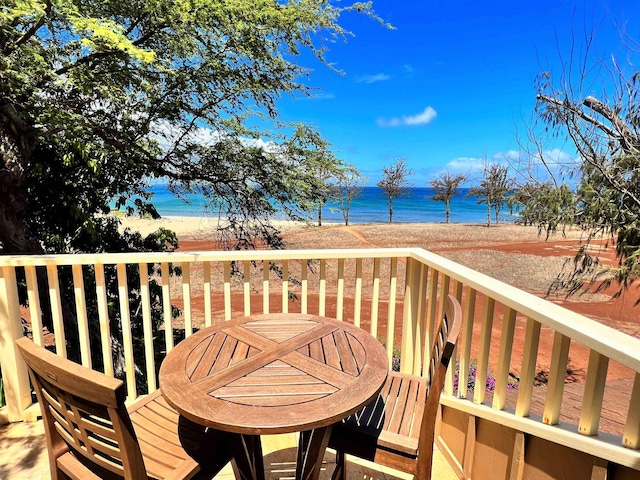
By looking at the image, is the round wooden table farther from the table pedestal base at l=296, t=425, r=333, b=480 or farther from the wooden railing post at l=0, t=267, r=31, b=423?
the wooden railing post at l=0, t=267, r=31, b=423

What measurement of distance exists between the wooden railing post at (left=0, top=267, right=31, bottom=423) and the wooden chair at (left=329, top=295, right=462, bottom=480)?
195cm

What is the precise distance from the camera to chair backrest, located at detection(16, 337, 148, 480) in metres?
0.82

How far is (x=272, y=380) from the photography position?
3.86 ft

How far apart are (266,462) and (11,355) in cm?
163

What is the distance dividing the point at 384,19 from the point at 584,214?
3.01m

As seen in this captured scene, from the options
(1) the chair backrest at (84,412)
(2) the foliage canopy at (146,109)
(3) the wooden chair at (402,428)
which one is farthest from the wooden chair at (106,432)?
(2) the foliage canopy at (146,109)

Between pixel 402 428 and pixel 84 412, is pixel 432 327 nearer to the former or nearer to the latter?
pixel 402 428

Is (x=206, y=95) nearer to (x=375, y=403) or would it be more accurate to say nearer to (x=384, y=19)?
(x=384, y=19)

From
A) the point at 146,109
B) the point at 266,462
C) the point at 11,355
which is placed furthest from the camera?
the point at 146,109

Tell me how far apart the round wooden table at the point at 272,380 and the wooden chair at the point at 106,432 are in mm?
151

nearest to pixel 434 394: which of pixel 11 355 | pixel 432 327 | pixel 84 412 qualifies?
pixel 432 327

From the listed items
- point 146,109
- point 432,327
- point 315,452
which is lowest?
point 315,452

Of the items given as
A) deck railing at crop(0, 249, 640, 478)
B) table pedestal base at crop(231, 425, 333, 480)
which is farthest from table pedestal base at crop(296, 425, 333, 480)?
deck railing at crop(0, 249, 640, 478)

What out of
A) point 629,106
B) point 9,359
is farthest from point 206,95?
point 629,106
